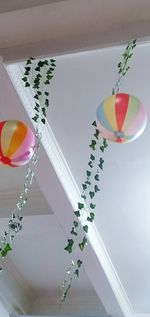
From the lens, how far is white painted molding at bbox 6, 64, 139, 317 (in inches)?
94.0

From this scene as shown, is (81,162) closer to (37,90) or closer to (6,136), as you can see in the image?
(37,90)

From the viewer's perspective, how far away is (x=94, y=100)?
8.43 feet

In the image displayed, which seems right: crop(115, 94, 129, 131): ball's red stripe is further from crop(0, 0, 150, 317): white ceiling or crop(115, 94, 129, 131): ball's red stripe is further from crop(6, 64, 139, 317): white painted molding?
crop(6, 64, 139, 317): white painted molding

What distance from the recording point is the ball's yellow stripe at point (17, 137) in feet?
5.76

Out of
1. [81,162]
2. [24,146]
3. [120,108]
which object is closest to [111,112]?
[120,108]

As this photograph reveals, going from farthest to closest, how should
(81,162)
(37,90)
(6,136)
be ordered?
(81,162) < (37,90) < (6,136)

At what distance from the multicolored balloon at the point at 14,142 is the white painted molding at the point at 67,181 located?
24.7 inches

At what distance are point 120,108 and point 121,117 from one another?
0.04m

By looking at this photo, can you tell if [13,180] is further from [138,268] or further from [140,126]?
[140,126]

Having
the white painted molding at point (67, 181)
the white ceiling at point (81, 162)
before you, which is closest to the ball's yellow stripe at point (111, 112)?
the white ceiling at point (81, 162)

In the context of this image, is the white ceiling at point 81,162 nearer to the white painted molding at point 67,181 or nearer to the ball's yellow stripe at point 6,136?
the white painted molding at point 67,181

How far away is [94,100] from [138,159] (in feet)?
1.84

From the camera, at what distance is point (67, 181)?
3.02 meters

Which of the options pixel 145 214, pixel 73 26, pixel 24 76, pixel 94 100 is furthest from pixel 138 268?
pixel 73 26
